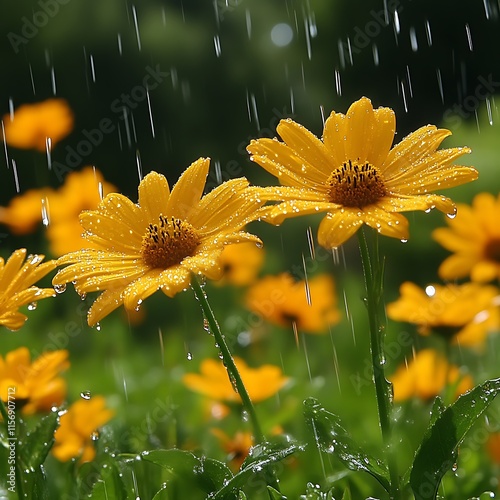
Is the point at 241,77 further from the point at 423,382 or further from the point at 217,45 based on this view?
the point at 423,382

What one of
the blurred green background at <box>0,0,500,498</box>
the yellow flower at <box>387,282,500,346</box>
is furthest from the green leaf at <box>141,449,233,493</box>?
the blurred green background at <box>0,0,500,498</box>

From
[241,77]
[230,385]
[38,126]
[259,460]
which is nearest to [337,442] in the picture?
[259,460]

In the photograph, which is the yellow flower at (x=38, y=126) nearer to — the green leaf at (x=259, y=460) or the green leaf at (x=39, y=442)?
the green leaf at (x=39, y=442)

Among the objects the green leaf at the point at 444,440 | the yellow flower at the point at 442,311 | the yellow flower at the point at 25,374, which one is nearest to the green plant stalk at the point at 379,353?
the green leaf at the point at 444,440

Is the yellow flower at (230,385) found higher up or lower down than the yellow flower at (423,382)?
higher up

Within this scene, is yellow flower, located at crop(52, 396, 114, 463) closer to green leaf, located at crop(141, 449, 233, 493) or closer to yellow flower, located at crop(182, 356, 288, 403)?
yellow flower, located at crop(182, 356, 288, 403)

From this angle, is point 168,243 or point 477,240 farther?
point 477,240

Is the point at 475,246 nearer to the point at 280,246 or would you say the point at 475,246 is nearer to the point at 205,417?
the point at 205,417
